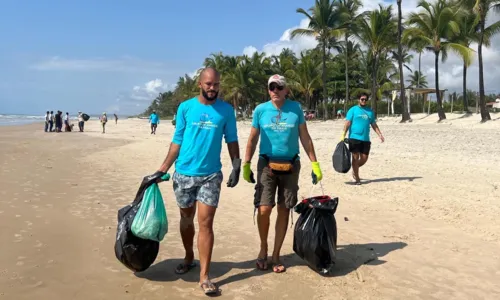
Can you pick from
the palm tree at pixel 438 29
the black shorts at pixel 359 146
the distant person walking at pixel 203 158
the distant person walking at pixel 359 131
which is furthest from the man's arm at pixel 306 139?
the palm tree at pixel 438 29

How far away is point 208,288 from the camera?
354 centimetres

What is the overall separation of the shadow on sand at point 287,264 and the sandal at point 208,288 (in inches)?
8.3

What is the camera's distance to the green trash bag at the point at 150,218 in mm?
3635

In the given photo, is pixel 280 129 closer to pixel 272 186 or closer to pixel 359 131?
pixel 272 186

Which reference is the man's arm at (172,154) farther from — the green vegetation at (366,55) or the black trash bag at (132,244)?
the green vegetation at (366,55)

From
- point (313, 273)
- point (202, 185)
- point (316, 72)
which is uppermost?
point (316, 72)

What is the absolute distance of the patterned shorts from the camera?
3666 mm

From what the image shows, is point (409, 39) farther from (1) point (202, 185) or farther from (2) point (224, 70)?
(1) point (202, 185)

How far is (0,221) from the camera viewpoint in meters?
5.46

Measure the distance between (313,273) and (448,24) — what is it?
2878 cm

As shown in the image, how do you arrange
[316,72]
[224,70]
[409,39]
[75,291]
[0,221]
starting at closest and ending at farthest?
1. [75,291]
2. [0,221]
3. [409,39]
4. [316,72]
5. [224,70]

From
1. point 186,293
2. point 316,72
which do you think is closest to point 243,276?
point 186,293

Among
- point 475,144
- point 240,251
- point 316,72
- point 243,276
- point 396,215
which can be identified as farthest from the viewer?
point 316,72

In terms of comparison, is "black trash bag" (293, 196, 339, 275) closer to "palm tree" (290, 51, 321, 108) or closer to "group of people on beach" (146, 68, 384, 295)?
"group of people on beach" (146, 68, 384, 295)
